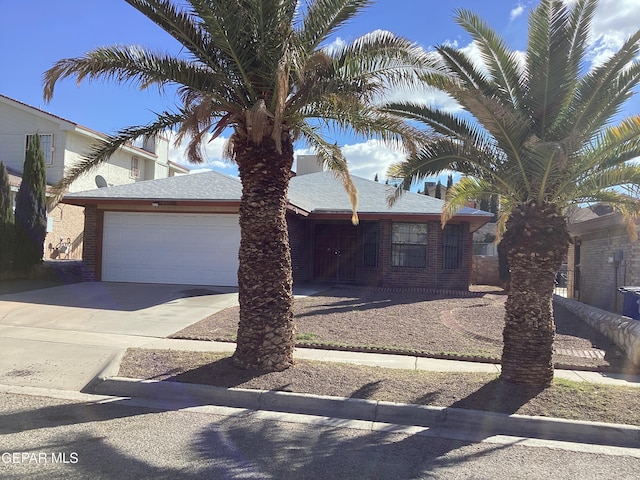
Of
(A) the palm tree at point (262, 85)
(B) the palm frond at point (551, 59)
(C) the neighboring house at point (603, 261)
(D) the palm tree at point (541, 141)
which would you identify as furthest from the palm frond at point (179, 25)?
(C) the neighboring house at point (603, 261)

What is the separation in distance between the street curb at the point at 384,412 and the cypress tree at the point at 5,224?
11.7m

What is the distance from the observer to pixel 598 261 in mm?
15445

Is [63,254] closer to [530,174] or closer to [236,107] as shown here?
[236,107]

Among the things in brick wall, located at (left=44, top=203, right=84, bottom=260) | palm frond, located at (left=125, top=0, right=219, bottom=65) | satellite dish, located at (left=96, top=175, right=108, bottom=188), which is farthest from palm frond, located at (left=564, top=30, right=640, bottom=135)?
satellite dish, located at (left=96, top=175, right=108, bottom=188)

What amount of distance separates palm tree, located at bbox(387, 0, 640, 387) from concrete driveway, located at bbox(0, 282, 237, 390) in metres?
5.67

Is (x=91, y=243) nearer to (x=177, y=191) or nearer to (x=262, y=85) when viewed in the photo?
(x=177, y=191)

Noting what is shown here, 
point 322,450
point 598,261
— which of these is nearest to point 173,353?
point 322,450

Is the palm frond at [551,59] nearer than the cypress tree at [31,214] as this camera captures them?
Yes

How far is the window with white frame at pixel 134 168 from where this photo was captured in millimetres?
26000

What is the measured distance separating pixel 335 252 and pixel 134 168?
1318 cm

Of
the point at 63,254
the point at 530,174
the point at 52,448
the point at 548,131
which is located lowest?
the point at 52,448

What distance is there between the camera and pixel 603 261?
590 inches

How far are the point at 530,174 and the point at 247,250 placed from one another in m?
3.79

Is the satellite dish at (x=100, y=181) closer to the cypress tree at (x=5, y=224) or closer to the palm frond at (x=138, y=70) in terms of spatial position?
the cypress tree at (x=5, y=224)
